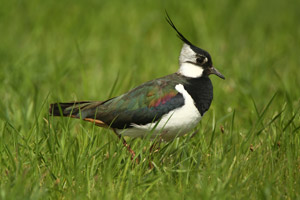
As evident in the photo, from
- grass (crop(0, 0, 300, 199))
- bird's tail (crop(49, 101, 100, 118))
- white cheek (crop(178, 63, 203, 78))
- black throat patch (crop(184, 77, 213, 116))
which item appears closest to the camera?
grass (crop(0, 0, 300, 199))

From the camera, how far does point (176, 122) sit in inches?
181

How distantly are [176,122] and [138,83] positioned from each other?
7.87 feet

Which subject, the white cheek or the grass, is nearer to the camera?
the grass

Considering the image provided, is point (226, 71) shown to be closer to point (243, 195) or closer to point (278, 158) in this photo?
point (278, 158)

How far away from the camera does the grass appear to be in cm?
399

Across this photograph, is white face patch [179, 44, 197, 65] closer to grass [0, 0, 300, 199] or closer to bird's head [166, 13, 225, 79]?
bird's head [166, 13, 225, 79]

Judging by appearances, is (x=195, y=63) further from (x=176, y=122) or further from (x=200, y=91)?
(x=176, y=122)

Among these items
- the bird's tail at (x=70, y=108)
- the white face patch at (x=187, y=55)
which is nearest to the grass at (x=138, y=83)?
the bird's tail at (x=70, y=108)

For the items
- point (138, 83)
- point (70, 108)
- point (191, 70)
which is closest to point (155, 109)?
point (191, 70)

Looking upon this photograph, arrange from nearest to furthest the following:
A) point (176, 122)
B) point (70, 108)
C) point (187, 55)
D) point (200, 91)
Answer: point (176, 122) < point (200, 91) < point (70, 108) < point (187, 55)

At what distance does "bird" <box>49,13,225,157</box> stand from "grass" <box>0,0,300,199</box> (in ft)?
0.41

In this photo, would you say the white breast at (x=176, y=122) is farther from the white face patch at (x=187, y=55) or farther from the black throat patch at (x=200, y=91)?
the white face patch at (x=187, y=55)

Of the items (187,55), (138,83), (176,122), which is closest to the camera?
(176,122)

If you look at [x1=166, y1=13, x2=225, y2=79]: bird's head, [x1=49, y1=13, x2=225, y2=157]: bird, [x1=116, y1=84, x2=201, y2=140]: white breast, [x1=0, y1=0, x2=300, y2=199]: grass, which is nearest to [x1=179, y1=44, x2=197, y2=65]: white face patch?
[x1=166, y1=13, x2=225, y2=79]: bird's head
